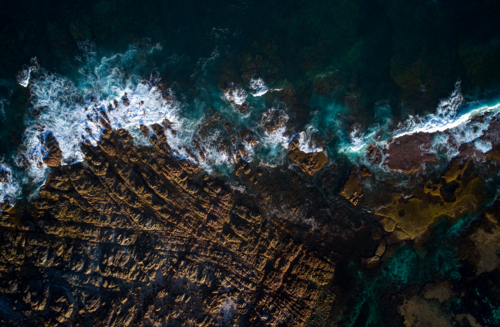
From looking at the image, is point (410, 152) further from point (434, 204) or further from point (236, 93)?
point (236, 93)

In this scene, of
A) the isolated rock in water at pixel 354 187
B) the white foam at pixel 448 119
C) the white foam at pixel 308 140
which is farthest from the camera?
the white foam at pixel 308 140

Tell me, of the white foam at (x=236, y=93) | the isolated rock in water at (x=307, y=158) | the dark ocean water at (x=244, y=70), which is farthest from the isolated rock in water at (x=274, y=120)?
the white foam at (x=236, y=93)

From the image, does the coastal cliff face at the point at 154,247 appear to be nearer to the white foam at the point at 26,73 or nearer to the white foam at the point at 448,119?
the white foam at the point at 26,73

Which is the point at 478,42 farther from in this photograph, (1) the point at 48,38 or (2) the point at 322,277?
(1) the point at 48,38

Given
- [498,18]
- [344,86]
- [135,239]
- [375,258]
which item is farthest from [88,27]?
[498,18]

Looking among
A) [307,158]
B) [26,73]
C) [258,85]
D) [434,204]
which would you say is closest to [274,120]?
[258,85]

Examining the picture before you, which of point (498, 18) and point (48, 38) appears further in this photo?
point (48, 38)
